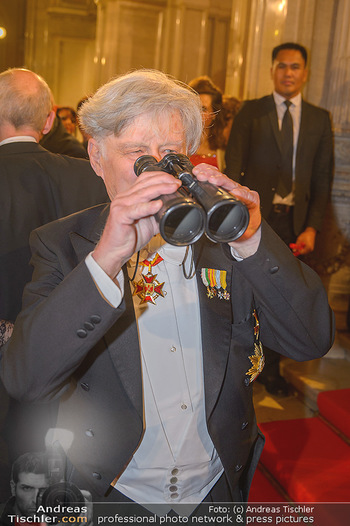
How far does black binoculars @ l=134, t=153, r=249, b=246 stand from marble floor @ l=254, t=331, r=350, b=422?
2.45 m

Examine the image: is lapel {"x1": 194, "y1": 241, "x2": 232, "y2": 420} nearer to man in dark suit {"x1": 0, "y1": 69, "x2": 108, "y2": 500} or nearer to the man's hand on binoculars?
the man's hand on binoculars

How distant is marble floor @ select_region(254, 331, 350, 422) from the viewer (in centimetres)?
355

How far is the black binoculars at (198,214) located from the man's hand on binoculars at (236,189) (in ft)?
0.06

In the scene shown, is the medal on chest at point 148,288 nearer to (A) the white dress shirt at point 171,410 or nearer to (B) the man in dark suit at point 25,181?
(A) the white dress shirt at point 171,410

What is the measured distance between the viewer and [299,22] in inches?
180

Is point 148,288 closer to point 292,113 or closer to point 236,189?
point 236,189

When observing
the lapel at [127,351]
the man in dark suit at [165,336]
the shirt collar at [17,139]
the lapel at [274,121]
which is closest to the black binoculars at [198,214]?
the man in dark suit at [165,336]

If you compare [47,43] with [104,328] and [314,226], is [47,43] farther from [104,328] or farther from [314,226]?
[104,328]

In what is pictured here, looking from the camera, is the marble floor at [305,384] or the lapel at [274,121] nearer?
the marble floor at [305,384]

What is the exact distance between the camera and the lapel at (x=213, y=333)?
150 centimetres

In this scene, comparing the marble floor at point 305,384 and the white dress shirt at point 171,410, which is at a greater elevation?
the white dress shirt at point 171,410

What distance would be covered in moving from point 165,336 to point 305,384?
2401 mm

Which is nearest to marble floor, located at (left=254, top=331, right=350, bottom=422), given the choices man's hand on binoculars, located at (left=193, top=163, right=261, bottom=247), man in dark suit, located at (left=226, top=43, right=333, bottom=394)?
man in dark suit, located at (left=226, top=43, right=333, bottom=394)

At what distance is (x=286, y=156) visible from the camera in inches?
157
